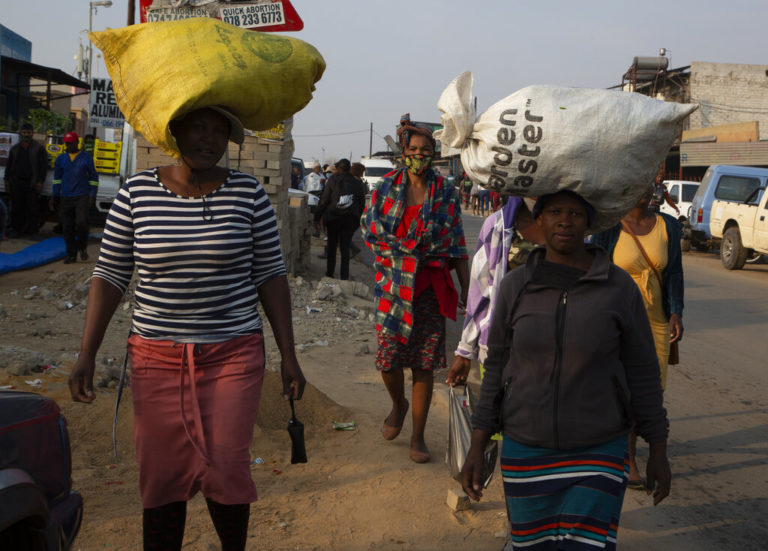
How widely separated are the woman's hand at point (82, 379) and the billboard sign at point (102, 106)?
1505 cm

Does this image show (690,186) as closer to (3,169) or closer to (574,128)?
(3,169)

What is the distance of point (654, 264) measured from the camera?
4.90 metres

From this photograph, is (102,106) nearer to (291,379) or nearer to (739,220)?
(739,220)

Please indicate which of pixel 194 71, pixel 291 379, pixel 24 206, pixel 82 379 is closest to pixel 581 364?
pixel 291 379

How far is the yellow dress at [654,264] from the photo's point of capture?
4.88 m

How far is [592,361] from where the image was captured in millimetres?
2572

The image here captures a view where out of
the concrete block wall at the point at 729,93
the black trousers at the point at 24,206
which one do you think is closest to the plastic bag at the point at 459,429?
the black trousers at the point at 24,206

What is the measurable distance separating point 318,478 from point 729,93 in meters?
42.7

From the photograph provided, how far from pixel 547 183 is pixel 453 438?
143 centimetres

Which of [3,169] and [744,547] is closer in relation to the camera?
[744,547]

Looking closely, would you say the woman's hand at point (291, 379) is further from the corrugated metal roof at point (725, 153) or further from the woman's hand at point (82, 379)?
the corrugated metal roof at point (725, 153)

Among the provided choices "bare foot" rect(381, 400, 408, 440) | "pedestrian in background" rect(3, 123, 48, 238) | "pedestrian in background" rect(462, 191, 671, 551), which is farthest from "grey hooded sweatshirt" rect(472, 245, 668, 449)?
"pedestrian in background" rect(3, 123, 48, 238)

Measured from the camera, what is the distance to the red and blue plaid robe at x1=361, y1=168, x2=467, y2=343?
4812 millimetres

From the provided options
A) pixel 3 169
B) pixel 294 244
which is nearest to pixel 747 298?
pixel 294 244
